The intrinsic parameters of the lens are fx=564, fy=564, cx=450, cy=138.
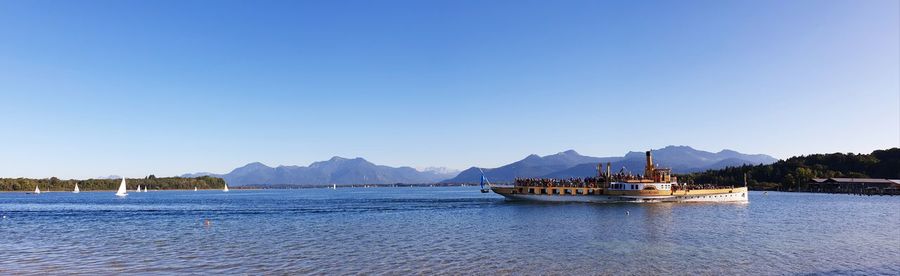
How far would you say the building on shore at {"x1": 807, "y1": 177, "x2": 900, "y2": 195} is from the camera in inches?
5477

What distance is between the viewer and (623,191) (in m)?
90.7

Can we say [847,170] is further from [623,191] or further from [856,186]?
[623,191]

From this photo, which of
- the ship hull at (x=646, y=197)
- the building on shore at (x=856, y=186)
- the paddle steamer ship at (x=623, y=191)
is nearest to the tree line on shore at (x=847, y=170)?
the building on shore at (x=856, y=186)

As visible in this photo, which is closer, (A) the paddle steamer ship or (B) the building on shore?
(A) the paddle steamer ship

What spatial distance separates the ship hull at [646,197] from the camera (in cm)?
9056

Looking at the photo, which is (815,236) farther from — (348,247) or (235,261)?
(235,261)

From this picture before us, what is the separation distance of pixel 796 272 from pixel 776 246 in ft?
33.9

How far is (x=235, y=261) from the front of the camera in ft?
96.2

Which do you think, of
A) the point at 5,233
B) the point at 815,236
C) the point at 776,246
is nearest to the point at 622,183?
the point at 815,236

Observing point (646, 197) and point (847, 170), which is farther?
point (847, 170)

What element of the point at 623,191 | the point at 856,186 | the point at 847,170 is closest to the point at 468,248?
the point at 623,191

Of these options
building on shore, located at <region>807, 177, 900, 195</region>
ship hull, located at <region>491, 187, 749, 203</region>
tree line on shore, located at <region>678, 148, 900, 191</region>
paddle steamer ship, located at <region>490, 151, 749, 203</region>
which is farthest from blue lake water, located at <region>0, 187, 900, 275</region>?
tree line on shore, located at <region>678, 148, 900, 191</region>

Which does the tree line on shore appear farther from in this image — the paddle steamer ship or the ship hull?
the paddle steamer ship

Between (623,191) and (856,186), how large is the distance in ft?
353
